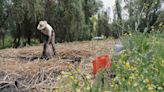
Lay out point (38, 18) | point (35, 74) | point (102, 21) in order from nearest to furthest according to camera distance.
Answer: point (35, 74), point (102, 21), point (38, 18)

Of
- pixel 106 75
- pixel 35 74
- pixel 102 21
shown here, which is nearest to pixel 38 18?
pixel 102 21

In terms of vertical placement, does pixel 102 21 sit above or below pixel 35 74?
above

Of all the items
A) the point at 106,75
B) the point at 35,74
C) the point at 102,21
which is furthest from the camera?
the point at 102,21

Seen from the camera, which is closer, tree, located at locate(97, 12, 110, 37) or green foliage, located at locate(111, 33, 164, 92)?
green foliage, located at locate(111, 33, 164, 92)

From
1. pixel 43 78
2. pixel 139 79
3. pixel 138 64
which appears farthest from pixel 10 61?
pixel 139 79

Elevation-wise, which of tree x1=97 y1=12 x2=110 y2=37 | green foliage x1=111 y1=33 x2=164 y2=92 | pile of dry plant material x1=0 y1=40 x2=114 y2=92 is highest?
tree x1=97 y1=12 x2=110 y2=37

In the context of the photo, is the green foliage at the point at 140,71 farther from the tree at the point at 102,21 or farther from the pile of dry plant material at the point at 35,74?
the tree at the point at 102,21

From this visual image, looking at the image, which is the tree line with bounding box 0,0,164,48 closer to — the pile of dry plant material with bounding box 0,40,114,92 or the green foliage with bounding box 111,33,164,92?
the pile of dry plant material with bounding box 0,40,114,92

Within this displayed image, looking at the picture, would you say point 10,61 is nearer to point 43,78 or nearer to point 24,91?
point 43,78

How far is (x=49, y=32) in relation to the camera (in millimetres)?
8820

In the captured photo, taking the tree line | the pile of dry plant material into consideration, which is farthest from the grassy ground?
the tree line

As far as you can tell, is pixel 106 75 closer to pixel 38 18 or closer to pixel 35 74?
pixel 35 74

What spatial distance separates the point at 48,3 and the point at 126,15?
1362 cm

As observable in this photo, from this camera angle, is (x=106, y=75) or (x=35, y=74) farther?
(x=35, y=74)
